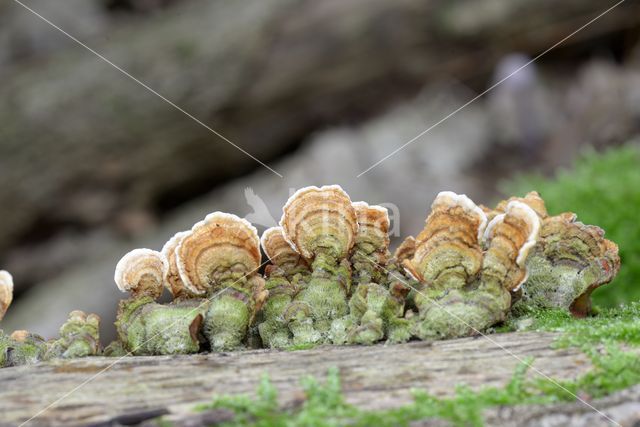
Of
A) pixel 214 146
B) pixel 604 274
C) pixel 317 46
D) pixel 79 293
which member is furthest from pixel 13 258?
pixel 604 274

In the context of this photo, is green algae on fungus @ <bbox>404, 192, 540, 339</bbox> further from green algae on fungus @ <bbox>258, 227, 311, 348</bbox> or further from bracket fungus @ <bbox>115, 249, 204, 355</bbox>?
bracket fungus @ <bbox>115, 249, 204, 355</bbox>

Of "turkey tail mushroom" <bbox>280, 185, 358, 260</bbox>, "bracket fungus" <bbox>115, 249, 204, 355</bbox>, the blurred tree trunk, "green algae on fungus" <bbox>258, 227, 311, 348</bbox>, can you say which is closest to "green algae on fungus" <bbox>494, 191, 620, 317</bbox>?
"turkey tail mushroom" <bbox>280, 185, 358, 260</bbox>

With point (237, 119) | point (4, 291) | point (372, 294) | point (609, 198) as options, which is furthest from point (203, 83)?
point (372, 294)

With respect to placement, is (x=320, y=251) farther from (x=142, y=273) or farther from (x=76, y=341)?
(x=76, y=341)

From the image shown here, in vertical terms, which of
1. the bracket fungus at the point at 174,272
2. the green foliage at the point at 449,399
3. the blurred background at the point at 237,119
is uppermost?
the blurred background at the point at 237,119

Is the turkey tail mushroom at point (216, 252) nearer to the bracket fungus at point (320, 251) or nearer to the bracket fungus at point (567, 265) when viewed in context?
the bracket fungus at point (320, 251)

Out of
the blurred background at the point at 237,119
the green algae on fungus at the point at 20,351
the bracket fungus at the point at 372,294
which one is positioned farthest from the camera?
the blurred background at the point at 237,119

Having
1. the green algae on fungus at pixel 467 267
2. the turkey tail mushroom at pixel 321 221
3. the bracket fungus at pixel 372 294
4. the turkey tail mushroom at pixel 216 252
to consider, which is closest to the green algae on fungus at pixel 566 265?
the green algae on fungus at pixel 467 267

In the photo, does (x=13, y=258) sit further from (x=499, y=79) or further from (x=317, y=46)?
(x=499, y=79)
